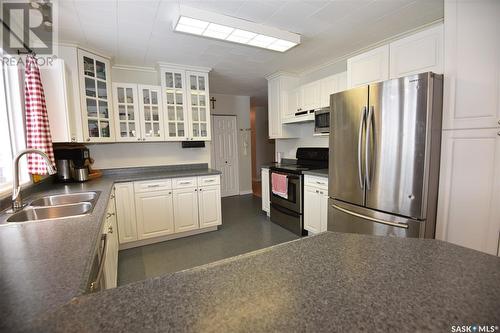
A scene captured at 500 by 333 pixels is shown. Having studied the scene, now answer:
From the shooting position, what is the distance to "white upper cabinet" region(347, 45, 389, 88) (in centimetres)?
219

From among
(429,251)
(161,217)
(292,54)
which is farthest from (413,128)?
(161,217)

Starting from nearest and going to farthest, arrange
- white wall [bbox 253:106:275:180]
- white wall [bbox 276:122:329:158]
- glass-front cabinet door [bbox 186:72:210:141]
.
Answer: glass-front cabinet door [bbox 186:72:210:141], white wall [bbox 276:122:329:158], white wall [bbox 253:106:275:180]

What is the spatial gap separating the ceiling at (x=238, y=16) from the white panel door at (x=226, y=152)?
7.08 feet

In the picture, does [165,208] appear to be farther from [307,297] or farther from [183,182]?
[307,297]

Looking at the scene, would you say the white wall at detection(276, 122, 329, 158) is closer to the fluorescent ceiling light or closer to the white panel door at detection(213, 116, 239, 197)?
the white panel door at detection(213, 116, 239, 197)

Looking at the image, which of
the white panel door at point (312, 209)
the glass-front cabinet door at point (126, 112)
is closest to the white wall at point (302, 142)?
the white panel door at point (312, 209)

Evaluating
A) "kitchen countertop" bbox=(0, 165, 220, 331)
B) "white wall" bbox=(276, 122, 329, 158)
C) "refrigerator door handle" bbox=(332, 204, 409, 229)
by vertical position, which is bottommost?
"refrigerator door handle" bbox=(332, 204, 409, 229)

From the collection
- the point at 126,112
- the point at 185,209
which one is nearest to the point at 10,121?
the point at 126,112

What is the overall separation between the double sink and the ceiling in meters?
1.61

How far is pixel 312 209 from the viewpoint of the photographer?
9.90 ft

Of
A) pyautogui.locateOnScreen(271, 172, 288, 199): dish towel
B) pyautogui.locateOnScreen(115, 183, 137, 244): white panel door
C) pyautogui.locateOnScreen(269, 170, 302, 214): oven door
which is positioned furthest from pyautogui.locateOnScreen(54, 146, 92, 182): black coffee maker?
pyautogui.locateOnScreen(269, 170, 302, 214): oven door

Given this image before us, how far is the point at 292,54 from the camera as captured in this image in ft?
10.1

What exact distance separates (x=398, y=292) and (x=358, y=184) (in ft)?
5.64

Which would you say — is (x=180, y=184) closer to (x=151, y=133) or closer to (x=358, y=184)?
(x=151, y=133)
